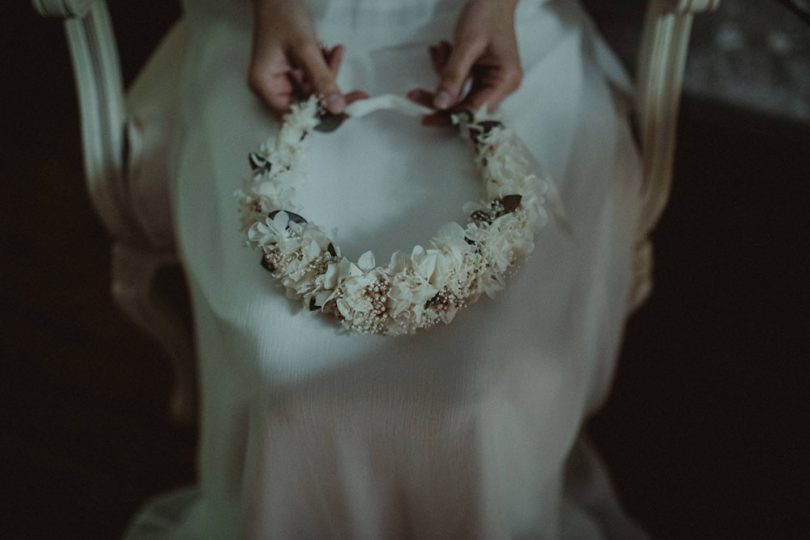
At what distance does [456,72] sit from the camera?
34.7 inches

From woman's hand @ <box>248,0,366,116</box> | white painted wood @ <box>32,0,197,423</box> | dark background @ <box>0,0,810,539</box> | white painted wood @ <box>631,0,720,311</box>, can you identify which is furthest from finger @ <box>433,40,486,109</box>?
dark background @ <box>0,0,810,539</box>

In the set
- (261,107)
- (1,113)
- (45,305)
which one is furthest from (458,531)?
(1,113)

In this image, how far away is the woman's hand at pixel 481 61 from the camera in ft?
2.90

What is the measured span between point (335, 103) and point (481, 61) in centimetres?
19

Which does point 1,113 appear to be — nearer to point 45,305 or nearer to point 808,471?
point 45,305

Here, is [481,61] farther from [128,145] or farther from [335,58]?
[128,145]

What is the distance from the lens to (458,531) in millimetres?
849

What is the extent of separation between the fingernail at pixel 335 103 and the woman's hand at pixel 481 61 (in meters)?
0.09

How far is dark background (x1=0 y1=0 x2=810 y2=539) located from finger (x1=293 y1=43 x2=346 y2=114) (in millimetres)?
683

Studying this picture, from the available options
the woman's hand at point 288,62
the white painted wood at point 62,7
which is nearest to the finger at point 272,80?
the woman's hand at point 288,62

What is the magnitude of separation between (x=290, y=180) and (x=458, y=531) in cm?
45

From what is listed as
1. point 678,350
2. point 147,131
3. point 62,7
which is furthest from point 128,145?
point 678,350

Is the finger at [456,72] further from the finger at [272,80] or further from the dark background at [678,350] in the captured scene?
the dark background at [678,350]

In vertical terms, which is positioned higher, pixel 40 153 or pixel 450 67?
pixel 450 67
